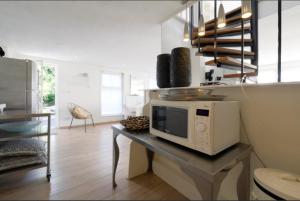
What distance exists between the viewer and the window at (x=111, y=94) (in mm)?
5370

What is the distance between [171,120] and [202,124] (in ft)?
0.94

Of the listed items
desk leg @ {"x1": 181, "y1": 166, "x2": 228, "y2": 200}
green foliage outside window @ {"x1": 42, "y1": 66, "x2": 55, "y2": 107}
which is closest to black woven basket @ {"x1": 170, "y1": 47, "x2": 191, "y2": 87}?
desk leg @ {"x1": 181, "y1": 166, "x2": 228, "y2": 200}

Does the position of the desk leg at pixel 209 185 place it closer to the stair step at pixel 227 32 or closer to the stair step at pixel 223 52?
the stair step at pixel 223 52

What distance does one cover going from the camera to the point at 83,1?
63.4 inches

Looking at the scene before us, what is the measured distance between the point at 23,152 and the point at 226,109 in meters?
1.89

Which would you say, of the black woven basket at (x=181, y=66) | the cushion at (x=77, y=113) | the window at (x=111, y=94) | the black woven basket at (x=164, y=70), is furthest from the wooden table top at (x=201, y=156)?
the window at (x=111, y=94)

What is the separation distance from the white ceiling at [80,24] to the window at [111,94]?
2.44m

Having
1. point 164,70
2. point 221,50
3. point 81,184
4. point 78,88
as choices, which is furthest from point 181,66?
point 78,88

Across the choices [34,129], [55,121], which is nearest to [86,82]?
[55,121]

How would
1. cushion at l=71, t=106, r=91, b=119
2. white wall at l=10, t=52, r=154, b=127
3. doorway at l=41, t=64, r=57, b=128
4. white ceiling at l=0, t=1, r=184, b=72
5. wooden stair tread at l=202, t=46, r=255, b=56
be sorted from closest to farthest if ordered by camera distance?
wooden stair tread at l=202, t=46, r=255, b=56 → white ceiling at l=0, t=1, r=184, b=72 → doorway at l=41, t=64, r=57, b=128 → cushion at l=71, t=106, r=91, b=119 → white wall at l=10, t=52, r=154, b=127

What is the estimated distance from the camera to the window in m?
5.37

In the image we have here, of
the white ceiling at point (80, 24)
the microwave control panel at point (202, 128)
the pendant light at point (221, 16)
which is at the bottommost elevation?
the microwave control panel at point (202, 128)

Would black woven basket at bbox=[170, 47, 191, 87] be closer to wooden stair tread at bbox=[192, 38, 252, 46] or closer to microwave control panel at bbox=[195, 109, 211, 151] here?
wooden stair tread at bbox=[192, 38, 252, 46]

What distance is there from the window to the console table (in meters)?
4.42
